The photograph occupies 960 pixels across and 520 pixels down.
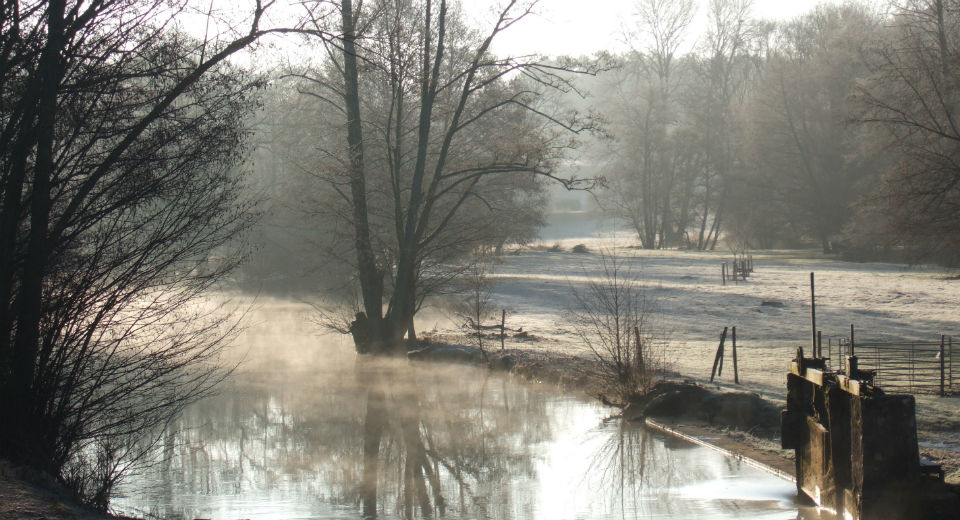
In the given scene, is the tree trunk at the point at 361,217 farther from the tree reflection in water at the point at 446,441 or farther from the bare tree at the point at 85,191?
the bare tree at the point at 85,191

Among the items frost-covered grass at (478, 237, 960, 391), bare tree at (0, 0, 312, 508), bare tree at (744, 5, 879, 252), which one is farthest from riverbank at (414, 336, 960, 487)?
bare tree at (744, 5, 879, 252)

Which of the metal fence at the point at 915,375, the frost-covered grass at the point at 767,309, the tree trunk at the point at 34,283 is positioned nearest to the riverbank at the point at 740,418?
the frost-covered grass at the point at 767,309

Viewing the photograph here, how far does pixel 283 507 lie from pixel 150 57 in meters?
5.46

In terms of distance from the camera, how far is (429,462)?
13500mm

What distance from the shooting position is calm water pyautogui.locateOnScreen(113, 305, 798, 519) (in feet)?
35.9

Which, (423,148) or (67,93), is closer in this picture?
(67,93)

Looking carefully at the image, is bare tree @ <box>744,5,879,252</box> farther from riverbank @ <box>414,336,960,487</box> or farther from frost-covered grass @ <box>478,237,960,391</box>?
riverbank @ <box>414,336,960,487</box>

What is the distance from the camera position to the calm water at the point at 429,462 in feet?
35.9

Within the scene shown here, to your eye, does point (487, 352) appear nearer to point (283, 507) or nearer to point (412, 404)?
point (412, 404)

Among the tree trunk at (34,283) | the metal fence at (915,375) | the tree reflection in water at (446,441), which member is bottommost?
the tree reflection in water at (446,441)

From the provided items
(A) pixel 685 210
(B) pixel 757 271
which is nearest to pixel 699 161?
(A) pixel 685 210

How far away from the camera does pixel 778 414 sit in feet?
45.7

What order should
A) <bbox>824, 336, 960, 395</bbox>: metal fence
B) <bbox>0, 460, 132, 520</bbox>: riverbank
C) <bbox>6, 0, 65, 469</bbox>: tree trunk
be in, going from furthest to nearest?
1. <bbox>824, 336, 960, 395</bbox>: metal fence
2. <bbox>6, 0, 65, 469</bbox>: tree trunk
3. <bbox>0, 460, 132, 520</bbox>: riverbank

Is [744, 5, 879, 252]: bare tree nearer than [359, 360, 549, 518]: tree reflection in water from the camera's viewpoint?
No
